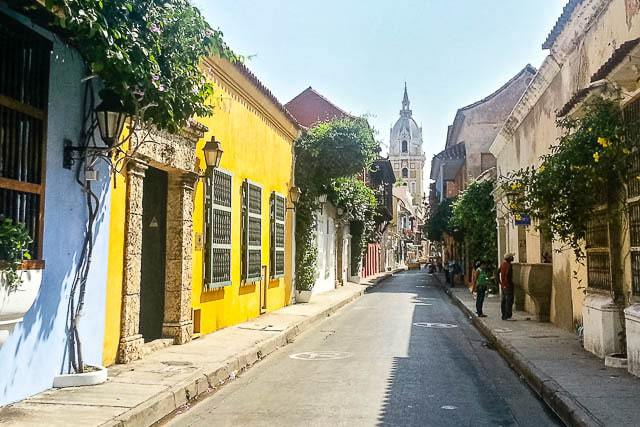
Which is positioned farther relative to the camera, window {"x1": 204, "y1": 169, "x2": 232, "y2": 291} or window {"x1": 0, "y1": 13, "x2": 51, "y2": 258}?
window {"x1": 204, "y1": 169, "x2": 232, "y2": 291}

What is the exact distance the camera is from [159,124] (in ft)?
23.1

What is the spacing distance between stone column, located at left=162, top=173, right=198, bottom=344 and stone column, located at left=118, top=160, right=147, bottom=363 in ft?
4.48

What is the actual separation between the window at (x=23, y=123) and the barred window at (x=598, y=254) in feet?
23.6

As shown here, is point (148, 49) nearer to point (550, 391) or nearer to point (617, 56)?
point (617, 56)

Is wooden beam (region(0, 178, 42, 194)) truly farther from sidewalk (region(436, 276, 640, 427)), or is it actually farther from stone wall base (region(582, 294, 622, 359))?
stone wall base (region(582, 294, 622, 359))

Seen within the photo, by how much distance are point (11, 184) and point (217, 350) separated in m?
4.62

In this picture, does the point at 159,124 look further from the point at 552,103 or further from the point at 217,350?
the point at 552,103

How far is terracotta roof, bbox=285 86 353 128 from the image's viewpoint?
116 feet

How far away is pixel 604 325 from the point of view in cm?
858

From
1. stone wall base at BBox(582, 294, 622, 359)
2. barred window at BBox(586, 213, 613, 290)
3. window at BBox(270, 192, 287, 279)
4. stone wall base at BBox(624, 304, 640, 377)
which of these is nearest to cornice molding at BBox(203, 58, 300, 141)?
window at BBox(270, 192, 287, 279)

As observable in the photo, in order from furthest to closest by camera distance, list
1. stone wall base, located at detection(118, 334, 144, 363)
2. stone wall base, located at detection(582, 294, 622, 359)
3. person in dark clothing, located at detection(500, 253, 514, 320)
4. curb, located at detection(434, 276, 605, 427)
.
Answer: person in dark clothing, located at detection(500, 253, 514, 320) → stone wall base, located at detection(582, 294, 622, 359) → stone wall base, located at detection(118, 334, 144, 363) → curb, located at detection(434, 276, 605, 427)

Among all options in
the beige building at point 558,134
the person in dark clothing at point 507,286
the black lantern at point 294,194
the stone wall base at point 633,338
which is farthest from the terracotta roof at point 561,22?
the black lantern at point 294,194

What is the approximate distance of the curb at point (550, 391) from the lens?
18.6 ft

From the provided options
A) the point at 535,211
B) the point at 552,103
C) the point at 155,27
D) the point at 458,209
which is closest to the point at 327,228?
the point at 458,209
